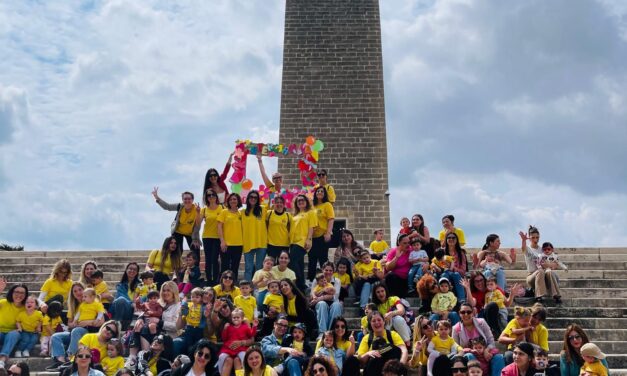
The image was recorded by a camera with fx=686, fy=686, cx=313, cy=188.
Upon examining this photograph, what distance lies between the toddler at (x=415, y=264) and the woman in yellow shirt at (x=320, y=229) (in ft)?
4.31

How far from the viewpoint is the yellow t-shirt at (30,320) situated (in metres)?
7.68

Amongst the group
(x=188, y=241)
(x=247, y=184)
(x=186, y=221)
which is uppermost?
(x=247, y=184)

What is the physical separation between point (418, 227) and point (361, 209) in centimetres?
757

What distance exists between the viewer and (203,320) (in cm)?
713

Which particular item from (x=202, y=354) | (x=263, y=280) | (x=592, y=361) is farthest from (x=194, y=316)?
(x=592, y=361)

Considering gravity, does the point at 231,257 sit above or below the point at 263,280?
above

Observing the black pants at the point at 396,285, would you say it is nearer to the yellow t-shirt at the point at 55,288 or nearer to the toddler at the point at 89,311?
the toddler at the point at 89,311

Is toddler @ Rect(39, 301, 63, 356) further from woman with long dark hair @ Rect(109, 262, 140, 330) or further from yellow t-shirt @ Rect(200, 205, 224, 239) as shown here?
yellow t-shirt @ Rect(200, 205, 224, 239)

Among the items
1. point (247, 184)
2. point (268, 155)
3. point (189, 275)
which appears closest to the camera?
point (189, 275)

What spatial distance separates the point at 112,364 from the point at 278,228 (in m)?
2.93

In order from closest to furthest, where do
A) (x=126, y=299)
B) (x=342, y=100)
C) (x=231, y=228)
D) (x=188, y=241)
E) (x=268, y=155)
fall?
(x=126, y=299) → (x=231, y=228) → (x=188, y=241) → (x=268, y=155) → (x=342, y=100)

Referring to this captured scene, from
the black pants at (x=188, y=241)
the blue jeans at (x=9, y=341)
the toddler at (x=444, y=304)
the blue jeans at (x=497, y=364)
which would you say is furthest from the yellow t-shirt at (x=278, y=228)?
the blue jeans at (x=497, y=364)

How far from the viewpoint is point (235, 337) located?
269 inches

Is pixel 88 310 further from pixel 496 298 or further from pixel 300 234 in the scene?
pixel 496 298
